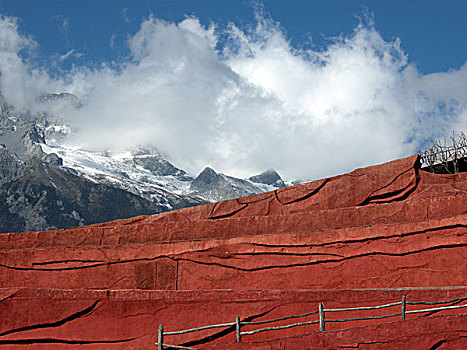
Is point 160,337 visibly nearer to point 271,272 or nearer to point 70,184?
point 271,272

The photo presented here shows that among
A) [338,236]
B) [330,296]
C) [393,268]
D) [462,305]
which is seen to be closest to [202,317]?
[330,296]

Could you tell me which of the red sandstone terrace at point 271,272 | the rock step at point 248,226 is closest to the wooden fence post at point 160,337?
the red sandstone terrace at point 271,272

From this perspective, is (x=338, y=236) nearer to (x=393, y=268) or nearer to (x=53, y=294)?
(x=393, y=268)

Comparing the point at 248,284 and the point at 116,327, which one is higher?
the point at 248,284

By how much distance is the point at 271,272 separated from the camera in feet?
24.6

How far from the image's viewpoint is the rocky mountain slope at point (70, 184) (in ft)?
220

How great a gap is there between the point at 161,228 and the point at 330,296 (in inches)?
138

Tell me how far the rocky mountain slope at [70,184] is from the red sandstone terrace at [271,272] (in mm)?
59250

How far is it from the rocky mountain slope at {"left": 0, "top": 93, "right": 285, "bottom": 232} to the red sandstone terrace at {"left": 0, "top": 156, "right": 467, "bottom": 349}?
2333 inches

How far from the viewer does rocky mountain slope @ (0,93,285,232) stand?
67125 mm

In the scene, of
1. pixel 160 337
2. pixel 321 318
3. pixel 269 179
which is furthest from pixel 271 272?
pixel 269 179

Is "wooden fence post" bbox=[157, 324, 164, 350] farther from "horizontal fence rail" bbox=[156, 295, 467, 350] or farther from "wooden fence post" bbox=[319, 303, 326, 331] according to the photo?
"wooden fence post" bbox=[319, 303, 326, 331]

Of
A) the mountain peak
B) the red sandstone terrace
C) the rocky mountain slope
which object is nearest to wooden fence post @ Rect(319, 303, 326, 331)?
the red sandstone terrace

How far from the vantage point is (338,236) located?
7.31m
